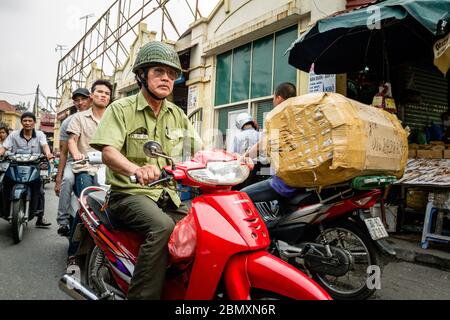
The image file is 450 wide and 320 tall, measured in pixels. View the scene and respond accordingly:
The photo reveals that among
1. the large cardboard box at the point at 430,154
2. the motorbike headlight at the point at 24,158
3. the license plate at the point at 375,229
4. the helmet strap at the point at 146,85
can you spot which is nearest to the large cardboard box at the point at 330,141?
the license plate at the point at 375,229

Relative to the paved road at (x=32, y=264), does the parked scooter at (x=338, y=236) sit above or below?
above

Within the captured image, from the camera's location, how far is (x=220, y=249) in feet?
5.38

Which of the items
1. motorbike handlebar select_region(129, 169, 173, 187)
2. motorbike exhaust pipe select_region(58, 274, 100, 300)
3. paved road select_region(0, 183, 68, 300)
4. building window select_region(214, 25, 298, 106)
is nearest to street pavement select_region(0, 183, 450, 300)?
paved road select_region(0, 183, 68, 300)

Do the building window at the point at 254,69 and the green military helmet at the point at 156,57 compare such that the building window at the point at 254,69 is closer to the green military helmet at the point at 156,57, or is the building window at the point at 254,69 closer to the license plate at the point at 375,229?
the license plate at the point at 375,229

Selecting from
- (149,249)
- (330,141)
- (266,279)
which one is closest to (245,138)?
(330,141)

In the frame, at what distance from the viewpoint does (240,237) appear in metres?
1.63

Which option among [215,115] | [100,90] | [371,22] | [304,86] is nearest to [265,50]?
[304,86]

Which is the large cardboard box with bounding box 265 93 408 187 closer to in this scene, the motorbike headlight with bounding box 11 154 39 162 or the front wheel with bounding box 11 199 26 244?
the front wheel with bounding box 11 199 26 244

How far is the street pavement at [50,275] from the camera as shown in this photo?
121 inches

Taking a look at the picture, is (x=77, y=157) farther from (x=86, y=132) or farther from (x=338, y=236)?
(x=338, y=236)

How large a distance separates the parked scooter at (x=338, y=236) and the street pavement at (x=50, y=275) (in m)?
0.35

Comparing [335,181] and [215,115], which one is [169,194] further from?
[215,115]

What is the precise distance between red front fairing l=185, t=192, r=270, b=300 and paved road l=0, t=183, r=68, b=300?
182 cm

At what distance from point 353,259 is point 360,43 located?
3855 millimetres
